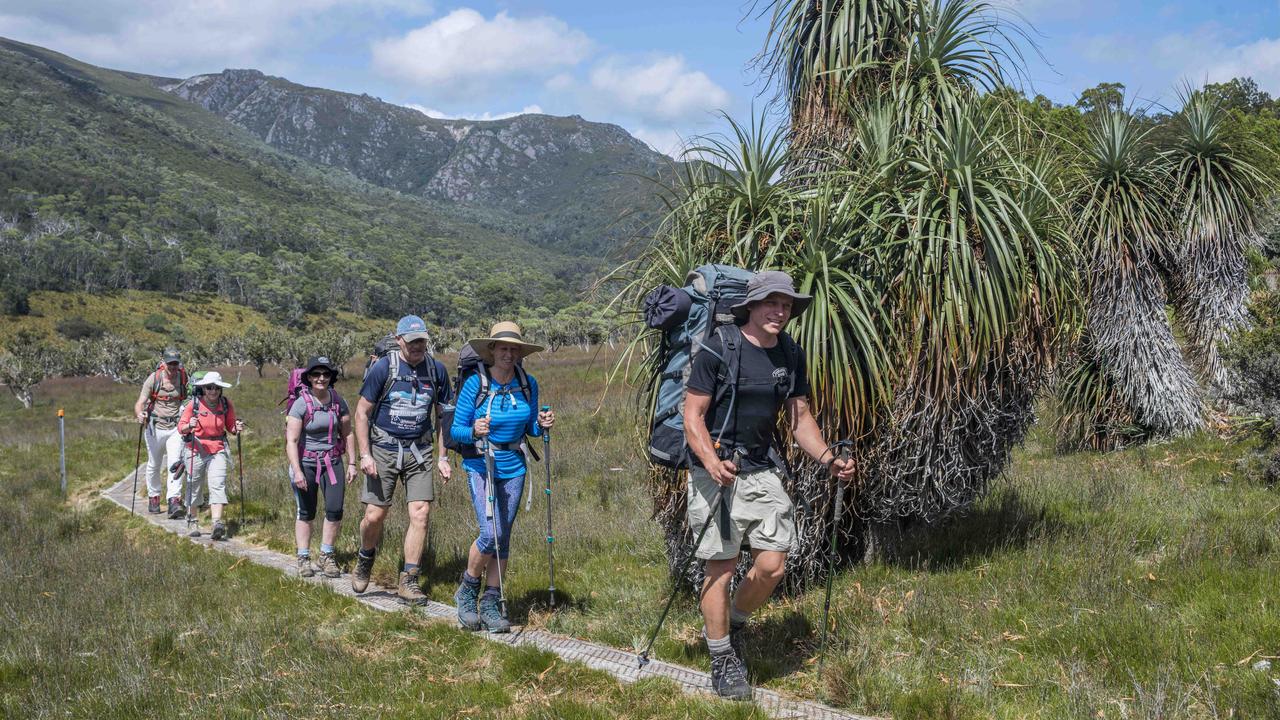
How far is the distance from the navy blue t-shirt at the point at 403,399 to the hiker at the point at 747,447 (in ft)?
9.30

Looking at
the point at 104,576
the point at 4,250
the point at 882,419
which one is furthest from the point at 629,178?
the point at 4,250

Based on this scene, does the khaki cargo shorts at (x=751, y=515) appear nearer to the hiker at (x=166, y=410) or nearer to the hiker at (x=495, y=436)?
the hiker at (x=495, y=436)

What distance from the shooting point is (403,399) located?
6379mm

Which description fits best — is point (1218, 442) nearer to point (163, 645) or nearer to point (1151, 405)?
point (1151, 405)

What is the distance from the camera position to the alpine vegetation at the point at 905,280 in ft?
16.8

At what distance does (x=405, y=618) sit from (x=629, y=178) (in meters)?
3.38

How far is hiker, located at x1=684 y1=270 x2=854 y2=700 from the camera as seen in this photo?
161 inches

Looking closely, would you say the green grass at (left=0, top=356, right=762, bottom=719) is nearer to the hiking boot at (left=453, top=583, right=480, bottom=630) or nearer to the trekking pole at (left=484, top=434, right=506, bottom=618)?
the hiking boot at (left=453, top=583, right=480, bottom=630)

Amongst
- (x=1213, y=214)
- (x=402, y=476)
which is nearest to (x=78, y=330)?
(x=402, y=476)

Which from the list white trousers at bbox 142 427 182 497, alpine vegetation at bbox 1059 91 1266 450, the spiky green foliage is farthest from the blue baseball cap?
the spiky green foliage

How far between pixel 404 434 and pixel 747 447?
124 inches

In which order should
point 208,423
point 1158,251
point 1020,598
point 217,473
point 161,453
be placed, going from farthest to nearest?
point 161,453 < point 1158,251 < point 208,423 < point 217,473 < point 1020,598

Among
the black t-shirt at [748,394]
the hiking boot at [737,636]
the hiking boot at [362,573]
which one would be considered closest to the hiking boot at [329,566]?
the hiking boot at [362,573]

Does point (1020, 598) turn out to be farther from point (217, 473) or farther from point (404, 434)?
point (217, 473)
